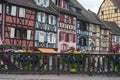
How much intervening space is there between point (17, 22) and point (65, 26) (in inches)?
607

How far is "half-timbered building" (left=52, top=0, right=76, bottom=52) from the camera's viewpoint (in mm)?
58406

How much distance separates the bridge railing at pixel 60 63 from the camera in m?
17.1

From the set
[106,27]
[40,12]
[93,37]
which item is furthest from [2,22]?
[106,27]

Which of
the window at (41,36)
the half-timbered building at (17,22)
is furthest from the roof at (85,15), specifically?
the half-timbered building at (17,22)

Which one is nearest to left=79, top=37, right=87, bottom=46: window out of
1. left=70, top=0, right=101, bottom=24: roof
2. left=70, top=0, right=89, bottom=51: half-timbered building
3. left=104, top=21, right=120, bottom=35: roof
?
left=70, top=0, right=89, bottom=51: half-timbered building

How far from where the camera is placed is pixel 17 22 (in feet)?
152

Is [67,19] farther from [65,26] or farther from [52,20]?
[52,20]

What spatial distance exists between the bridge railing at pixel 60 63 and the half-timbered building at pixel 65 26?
39.8 meters

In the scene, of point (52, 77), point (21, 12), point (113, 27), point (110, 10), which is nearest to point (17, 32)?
point (21, 12)

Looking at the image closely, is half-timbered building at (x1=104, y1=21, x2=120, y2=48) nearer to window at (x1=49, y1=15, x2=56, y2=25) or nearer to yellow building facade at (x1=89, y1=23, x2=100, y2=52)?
yellow building facade at (x1=89, y1=23, x2=100, y2=52)

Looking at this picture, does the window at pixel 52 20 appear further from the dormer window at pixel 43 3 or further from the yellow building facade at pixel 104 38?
the yellow building facade at pixel 104 38

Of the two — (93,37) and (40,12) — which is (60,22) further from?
(93,37)

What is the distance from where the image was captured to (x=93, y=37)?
73062 millimetres

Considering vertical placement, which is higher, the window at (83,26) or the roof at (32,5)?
the roof at (32,5)
